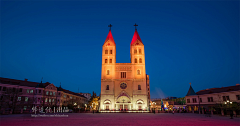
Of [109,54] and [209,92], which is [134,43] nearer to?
[109,54]

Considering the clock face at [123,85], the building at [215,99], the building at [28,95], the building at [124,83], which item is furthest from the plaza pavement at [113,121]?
the clock face at [123,85]

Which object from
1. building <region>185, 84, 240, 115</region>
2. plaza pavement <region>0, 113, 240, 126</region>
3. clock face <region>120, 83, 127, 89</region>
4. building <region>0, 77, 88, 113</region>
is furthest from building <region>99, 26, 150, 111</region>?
plaza pavement <region>0, 113, 240, 126</region>

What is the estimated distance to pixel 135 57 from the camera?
5478 cm

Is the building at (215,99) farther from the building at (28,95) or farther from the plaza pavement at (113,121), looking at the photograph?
the building at (28,95)

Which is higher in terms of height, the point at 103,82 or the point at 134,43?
the point at 134,43

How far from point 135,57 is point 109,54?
9766 mm

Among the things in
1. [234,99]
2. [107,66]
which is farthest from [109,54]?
[234,99]

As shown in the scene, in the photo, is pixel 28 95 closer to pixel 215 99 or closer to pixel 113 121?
pixel 113 121

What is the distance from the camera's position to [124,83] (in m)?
51.8

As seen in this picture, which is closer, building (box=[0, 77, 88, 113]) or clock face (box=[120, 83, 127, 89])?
building (box=[0, 77, 88, 113])

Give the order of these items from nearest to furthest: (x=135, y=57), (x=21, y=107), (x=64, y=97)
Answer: (x=21, y=107) → (x=135, y=57) → (x=64, y=97)

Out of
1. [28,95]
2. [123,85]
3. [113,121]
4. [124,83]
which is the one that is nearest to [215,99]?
[124,83]

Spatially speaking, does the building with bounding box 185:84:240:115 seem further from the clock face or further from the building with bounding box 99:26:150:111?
the clock face

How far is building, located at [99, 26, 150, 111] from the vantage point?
49.3 metres
